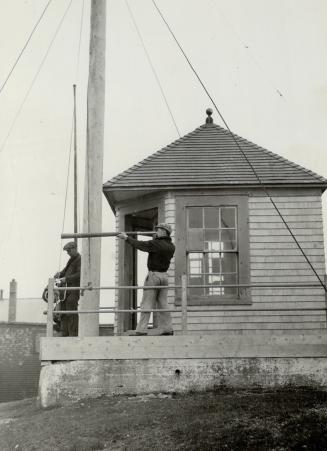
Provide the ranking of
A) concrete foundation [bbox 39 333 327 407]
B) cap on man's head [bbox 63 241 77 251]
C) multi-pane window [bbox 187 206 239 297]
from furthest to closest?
multi-pane window [bbox 187 206 239 297] < cap on man's head [bbox 63 241 77 251] < concrete foundation [bbox 39 333 327 407]

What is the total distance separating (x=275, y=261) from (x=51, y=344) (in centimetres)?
475

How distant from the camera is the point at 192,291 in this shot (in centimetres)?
1295

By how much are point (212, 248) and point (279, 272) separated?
4.55 ft

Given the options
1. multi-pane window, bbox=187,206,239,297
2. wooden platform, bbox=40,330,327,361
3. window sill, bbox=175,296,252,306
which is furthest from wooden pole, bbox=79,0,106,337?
multi-pane window, bbox=187,206,239,297

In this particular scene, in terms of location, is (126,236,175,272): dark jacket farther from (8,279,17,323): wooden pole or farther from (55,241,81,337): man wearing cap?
(8,279,17,323): wooden pole

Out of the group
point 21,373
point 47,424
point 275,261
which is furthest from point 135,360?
point 21,373

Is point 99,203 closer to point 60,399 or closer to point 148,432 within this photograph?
point 60,399

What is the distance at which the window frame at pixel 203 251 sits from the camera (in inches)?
500

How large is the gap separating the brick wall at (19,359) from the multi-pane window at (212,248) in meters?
21.6

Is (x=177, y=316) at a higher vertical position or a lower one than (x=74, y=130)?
lower

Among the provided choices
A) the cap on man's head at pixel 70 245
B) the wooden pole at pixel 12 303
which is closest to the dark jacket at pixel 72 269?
the cap on man's head at pixel 70 245

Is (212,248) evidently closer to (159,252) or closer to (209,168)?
(209,168)

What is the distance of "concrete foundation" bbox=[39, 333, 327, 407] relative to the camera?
34.8 ft

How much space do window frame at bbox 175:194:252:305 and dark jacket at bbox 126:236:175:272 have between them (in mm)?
1416
